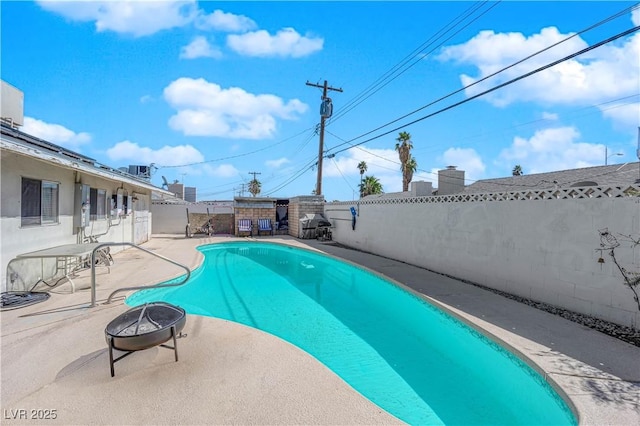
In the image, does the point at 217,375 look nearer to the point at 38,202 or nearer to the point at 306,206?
the point at 38,202

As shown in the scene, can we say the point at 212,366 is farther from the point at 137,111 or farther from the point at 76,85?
the point at 137,111

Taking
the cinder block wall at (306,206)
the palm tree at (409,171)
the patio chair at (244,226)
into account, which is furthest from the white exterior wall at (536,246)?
the palm tree at (409,171)

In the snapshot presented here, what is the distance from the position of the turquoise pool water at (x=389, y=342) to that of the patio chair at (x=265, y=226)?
9870 mm

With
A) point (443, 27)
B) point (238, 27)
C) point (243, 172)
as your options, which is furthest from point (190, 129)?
A: point (243, 172)

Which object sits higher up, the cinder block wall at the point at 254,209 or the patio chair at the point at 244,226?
the cinder block wall at the point at 254,209

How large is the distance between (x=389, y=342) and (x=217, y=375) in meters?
3.09

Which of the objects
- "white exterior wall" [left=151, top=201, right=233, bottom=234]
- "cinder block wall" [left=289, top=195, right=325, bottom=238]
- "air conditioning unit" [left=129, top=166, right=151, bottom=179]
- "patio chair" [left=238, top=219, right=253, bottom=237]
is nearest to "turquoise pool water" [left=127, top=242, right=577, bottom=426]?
"cinder block wall" [left=289, top=195, right=325, bottom=238]

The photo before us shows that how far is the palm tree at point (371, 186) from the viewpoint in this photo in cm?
3797

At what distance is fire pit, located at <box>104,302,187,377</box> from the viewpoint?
3.22 metres

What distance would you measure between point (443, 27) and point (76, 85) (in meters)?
12.0

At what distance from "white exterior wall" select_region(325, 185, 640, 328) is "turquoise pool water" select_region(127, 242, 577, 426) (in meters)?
2.10

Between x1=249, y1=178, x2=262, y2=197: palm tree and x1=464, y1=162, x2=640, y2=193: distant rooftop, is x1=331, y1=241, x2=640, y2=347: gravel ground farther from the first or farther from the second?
x1=249, y1=178, x2=262, y2=197: palm tree

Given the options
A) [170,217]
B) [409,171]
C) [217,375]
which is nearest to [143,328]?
[217,375]

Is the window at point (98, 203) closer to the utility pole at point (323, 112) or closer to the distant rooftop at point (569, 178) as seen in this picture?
the utility pole at point (323, 112)
